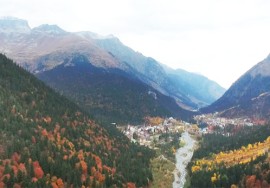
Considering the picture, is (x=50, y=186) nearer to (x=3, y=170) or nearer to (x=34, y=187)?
(x=34, y=187)

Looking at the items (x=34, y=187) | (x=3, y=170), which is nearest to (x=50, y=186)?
(x=34, y=187)

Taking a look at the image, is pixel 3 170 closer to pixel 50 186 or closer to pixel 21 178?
pixel 21 178

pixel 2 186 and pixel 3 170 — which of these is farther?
pixel 3 170

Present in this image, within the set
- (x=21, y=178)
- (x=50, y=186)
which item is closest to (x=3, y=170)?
(x=21, y=178)
